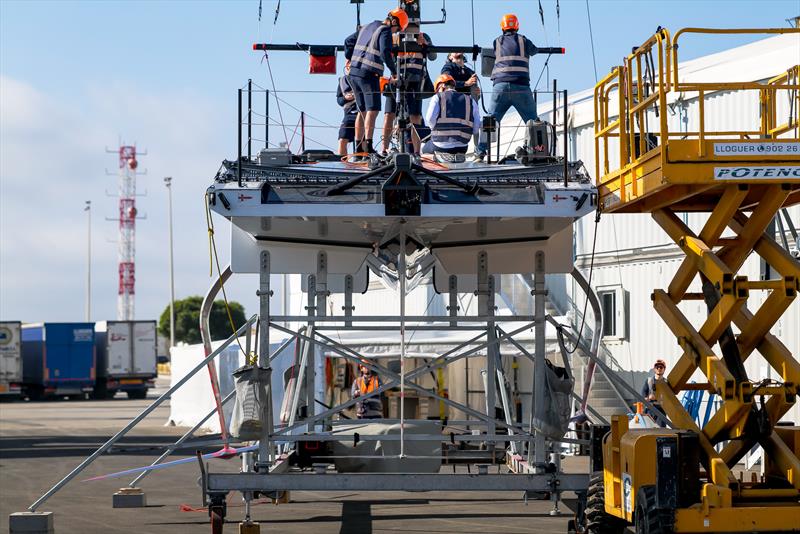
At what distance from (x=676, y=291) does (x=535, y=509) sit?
6.41 meters

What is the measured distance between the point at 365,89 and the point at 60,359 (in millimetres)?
41747

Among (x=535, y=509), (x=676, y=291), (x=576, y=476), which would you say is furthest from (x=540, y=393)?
(x=535, y=509)

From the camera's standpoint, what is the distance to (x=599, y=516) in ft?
33.9

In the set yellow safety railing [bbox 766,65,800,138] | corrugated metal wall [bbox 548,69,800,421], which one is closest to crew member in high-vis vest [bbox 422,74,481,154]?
yellow safety railing [bbox 766,65,800,138]

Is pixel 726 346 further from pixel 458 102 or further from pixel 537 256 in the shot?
pixel 458 102

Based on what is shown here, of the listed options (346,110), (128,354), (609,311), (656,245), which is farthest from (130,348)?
(346,110)

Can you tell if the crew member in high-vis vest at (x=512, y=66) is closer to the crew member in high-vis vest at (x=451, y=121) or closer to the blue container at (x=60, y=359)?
the crew member in high-vis vest at (x=451, y=121)

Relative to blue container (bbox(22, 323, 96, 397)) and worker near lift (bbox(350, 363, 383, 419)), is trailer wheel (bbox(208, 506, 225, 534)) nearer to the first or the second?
worker near lift (bbox(350, 363, 383, 419))

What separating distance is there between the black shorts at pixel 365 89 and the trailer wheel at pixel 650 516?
5.73 metres

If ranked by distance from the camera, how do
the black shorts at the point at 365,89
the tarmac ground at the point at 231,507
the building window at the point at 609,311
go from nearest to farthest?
1. the black shorts at the point at 365,89
2. the tarmac ground at the point at 231,507
3. the building window at the point at 609,311

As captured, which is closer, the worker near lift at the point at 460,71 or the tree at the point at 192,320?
the worker near lift at the point at 460,71

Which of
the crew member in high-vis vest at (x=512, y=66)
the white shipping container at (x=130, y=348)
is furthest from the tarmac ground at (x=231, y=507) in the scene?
the white shipping container at (x=130, y=348)

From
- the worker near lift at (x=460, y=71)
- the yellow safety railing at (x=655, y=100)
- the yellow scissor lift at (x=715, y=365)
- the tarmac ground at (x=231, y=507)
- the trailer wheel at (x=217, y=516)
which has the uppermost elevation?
the worker near lift at (x=460, y=71)

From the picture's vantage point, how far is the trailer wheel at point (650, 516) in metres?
8.80
